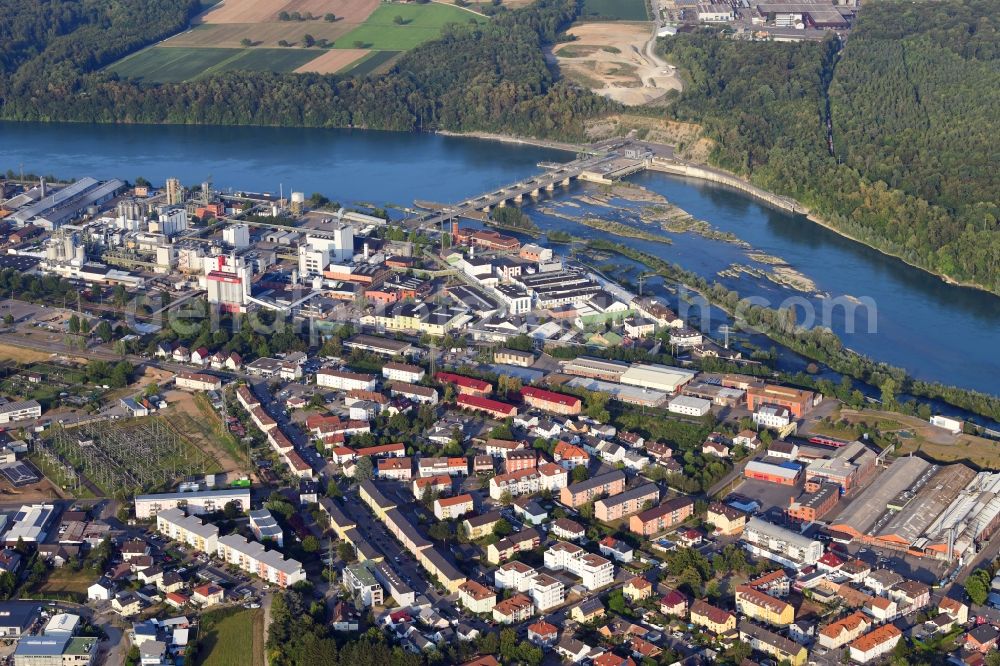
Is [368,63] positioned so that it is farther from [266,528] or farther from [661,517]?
[661,517]

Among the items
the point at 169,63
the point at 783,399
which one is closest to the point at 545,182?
the point at 783,399

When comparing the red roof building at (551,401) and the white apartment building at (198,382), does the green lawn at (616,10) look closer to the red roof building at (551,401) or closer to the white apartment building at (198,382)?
the red roof building at (551,401)

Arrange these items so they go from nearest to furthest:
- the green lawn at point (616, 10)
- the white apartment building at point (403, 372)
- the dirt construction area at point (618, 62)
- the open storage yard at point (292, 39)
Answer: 1. the white apartment building at point (403, 372)
2. the dirt construction area at point (618, 62)
3. the open storage yard at point (292, 39)
4. the green lawn at point (616, 10)

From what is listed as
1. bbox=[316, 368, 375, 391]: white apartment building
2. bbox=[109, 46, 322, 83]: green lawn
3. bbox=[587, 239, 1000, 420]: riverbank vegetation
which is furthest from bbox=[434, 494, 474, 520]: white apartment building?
bbox=[109, 46, 322, 83]: green lawn

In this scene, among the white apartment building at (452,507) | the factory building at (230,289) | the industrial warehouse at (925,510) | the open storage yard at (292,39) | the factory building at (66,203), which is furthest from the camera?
the open storage yard at (292,39)

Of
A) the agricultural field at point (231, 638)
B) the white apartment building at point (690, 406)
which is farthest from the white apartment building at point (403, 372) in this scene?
the agricultural field at point (231, 638)

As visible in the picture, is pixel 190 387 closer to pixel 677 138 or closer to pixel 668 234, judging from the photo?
pixel 668 234

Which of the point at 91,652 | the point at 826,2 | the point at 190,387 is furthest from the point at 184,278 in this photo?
the point at 826,2
